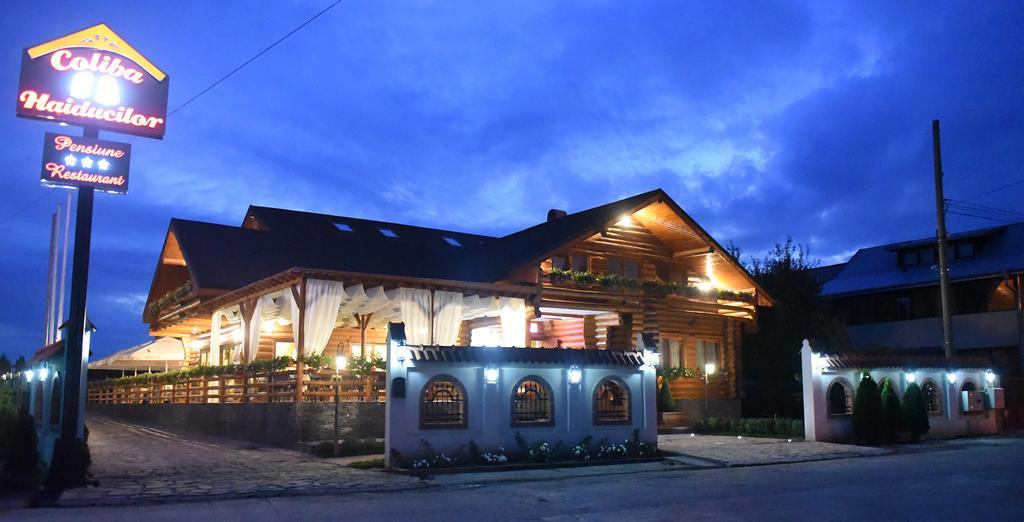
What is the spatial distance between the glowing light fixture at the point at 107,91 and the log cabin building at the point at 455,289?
6.64 meters

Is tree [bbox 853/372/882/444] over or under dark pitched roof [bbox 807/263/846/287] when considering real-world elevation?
under

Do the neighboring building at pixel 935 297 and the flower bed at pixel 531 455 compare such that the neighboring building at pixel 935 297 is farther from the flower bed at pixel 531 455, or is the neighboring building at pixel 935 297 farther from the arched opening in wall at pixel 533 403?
the arched opening in wall at pixel 533 403

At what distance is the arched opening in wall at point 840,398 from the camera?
77.8 ft

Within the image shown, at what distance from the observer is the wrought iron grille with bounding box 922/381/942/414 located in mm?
25734

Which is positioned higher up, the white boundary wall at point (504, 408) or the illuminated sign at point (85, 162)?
the illuminated sign at point (85, 162)

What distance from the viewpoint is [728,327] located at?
108ft

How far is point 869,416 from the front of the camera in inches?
906

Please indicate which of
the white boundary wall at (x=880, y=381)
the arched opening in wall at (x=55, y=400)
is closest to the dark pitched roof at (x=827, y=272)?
the white boundary wall at (x=880, y=381)

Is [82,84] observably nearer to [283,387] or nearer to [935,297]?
[283,387]

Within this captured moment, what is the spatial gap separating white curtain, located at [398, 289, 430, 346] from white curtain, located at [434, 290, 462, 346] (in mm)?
349

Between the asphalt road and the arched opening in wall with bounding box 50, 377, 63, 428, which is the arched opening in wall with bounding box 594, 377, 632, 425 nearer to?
the asphalt road

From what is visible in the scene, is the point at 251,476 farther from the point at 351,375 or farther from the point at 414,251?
the point at 414,251

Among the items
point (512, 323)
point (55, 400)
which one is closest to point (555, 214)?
point (512, 323)

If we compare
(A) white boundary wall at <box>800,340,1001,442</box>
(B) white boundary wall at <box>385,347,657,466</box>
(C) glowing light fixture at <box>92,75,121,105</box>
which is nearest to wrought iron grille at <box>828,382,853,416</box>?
(A) white boundary wall at <box>800,340,1001,442</box>
